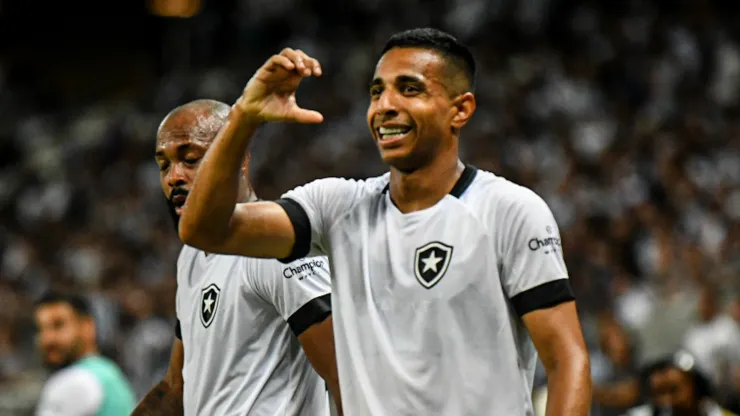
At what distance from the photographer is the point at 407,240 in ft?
10.6

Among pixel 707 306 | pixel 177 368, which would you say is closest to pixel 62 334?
pixel 177 368

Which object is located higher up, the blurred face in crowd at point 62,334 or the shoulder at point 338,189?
the shoulder at point 338,189

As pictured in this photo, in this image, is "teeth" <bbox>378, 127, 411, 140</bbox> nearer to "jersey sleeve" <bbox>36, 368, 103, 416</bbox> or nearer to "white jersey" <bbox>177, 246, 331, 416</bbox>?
"white jersey" <bbox>177, 246, 331, 416</bbox>

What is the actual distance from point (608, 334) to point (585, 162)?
3.47 metres

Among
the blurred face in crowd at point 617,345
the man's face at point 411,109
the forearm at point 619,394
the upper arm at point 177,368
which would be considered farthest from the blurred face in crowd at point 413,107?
the blurred face in crowd at point 617,345

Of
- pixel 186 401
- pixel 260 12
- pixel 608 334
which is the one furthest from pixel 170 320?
pixel 186 401

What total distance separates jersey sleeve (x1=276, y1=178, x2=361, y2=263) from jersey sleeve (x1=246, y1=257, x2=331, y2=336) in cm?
41

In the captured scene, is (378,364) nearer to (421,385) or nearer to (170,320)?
(421,385)

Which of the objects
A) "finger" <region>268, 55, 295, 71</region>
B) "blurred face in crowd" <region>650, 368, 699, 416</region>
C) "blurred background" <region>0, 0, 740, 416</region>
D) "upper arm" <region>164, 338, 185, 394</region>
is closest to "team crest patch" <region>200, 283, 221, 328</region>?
"upper arm" <region>164, 338, 185, 394</region>

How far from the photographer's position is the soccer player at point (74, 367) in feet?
20.1

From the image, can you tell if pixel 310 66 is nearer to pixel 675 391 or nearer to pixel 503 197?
Answer: pixel 503 197

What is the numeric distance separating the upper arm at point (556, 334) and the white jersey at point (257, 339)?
0.95 m

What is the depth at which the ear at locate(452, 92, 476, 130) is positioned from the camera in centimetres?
332

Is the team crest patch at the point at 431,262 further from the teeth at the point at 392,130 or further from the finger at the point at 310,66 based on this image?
the finger at the point at 310,66
